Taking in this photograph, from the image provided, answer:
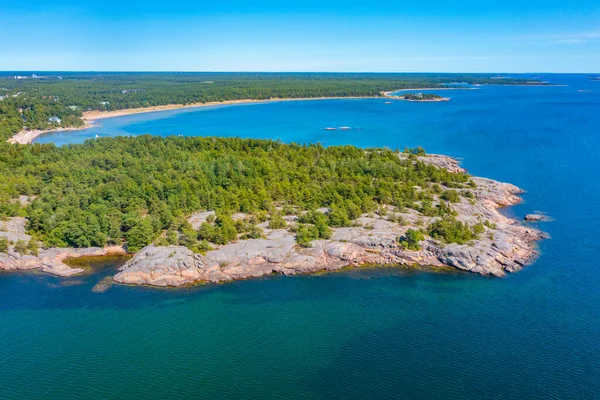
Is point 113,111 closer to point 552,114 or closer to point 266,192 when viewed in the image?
point 266,192

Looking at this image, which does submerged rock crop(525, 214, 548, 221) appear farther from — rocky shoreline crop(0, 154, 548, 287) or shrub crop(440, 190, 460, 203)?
shrub crop(440, 190, 460, 203)

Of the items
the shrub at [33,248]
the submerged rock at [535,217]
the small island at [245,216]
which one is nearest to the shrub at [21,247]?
the small island at [245,216]

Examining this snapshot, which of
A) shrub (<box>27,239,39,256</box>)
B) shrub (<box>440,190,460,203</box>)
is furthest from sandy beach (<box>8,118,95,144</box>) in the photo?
shrub (<box>440,190,460,203</box>)

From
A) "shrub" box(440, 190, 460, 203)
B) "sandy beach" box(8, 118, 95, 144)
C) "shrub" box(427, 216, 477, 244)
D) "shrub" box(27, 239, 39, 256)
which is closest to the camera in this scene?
"shrub" box(27, 239, 39, 256)

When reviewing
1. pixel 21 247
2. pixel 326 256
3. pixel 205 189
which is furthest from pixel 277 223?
pixel 21 247

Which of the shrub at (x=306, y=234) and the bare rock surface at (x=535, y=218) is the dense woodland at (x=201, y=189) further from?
the bare rock surface at (x=535, y=218)

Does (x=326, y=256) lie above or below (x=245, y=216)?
below

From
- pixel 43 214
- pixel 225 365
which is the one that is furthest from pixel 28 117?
pixel 225 365

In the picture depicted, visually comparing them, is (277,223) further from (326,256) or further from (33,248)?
(33,248)
